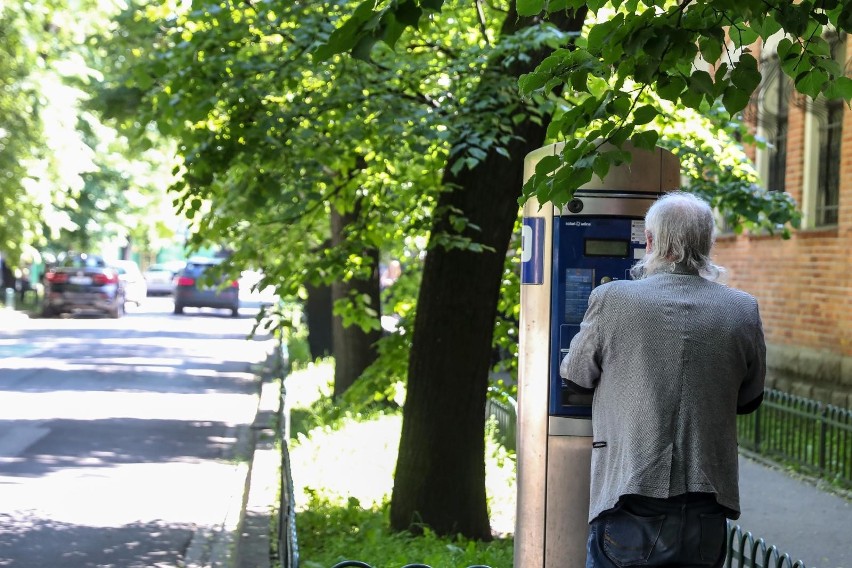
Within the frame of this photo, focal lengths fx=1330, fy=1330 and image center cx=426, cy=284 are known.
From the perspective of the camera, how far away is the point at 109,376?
67.1 feet

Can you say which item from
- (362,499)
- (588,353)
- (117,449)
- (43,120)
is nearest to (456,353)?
(362,499)

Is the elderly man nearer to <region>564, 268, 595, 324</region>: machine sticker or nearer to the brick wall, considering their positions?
<region>564, 268, 595, 324</region>: machine sticker

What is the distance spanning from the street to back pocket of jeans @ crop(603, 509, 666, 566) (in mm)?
4814

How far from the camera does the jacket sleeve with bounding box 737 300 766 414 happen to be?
3.86 meters

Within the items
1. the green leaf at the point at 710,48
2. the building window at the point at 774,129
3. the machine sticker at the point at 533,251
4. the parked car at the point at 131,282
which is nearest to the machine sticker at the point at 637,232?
the machine sticker at the point at 533,251

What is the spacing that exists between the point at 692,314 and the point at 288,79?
509cm

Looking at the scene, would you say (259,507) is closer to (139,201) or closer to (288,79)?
(288,79)

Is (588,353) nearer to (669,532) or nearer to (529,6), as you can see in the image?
(669,532)

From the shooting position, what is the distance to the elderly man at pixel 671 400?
3.71 metres

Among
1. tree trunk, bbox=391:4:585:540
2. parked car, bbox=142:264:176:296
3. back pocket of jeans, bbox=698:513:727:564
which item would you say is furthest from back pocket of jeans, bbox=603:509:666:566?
parked car, bbox=142:264:176:296

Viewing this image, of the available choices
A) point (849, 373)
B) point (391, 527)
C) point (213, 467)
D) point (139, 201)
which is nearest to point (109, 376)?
point (213, 467)

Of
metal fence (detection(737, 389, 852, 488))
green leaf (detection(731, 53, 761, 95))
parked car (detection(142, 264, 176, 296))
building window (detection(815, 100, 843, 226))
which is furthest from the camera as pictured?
parked car (detection(142, 264, 176, 296))

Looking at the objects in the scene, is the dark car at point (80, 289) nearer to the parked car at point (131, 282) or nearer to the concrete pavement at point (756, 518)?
the parked car at point (131, 282)

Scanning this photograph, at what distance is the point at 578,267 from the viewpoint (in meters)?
5.11
